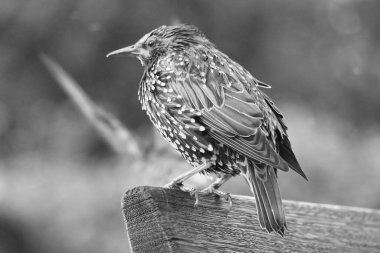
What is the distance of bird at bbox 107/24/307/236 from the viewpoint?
2.73m

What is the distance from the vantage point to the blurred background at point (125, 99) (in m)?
4.77

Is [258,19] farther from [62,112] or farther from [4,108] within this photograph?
[4,108]

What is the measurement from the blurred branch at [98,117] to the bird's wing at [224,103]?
1281 millimetres

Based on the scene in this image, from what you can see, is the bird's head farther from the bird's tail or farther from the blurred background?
the blurred background

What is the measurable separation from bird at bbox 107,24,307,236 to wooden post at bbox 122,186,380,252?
11 centimetres

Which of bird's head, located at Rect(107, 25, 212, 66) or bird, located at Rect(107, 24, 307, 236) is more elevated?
bird's head, located at Rect(107, 25, 212, 66)

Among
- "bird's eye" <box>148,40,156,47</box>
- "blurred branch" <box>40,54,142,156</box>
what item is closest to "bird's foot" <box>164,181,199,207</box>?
"bird's eye" <box>148,40,156,47</box>

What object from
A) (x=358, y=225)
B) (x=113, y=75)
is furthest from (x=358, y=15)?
(x=358, y=225)

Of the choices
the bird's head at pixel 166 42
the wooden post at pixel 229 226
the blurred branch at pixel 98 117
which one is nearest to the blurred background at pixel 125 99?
the blurred branch at pixel 98 117

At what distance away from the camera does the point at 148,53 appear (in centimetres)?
338

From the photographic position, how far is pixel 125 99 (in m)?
5.63

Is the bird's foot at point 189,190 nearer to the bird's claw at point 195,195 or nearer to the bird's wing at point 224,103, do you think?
the bird's claw at point 195,195

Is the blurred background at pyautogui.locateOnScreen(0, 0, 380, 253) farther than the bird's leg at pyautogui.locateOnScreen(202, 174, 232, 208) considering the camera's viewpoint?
Yes

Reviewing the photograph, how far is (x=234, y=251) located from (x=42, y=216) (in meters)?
2.47
